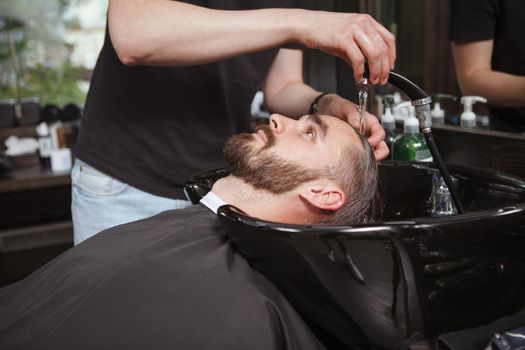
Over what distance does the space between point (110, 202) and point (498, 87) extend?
1.32m

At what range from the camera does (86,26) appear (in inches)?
143

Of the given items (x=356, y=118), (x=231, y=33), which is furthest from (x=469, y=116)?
(x=231, y=33)

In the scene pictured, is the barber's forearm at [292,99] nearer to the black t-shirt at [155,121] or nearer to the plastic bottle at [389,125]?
the black t-shirt at [155,121]

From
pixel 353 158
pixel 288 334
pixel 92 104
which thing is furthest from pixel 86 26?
pixel 288 334

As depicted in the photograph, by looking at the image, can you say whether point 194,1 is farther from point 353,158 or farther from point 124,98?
point 353,158

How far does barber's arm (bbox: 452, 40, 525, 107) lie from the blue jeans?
1119 mm

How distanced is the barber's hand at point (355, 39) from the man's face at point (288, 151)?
22 centimetres

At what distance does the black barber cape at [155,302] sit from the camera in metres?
0.98

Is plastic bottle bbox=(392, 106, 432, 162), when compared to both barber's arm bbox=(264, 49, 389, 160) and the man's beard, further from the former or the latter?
the man's beard

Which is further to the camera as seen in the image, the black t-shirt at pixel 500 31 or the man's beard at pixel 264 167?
the black t-shirt at pixel 500 31

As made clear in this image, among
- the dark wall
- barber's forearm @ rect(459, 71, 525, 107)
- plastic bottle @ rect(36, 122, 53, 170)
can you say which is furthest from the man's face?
plastic bottle @ rect(36, 122, 53, 170)

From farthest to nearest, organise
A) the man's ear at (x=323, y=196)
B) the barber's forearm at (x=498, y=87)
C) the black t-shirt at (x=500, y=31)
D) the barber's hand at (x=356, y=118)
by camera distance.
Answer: the black t-shirt at (x=500, y=31)
the barber's forearm at (x=498, y=87)
the barber's hand at (x=356, y=118)
the man's ear at (x=323, y=196)

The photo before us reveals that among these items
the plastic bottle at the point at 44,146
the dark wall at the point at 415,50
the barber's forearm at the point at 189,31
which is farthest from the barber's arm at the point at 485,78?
the plastic bottle at the point at 44,146

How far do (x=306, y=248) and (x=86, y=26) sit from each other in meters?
3.15
